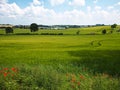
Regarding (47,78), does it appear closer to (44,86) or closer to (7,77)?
(44,86)

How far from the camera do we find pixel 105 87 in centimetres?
1104

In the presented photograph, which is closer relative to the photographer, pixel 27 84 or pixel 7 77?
pixel 27 84

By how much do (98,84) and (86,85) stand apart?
1.96 feet

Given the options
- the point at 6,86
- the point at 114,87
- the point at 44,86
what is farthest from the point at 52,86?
the point at 114,87

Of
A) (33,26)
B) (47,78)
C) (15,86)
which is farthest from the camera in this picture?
(33,26)

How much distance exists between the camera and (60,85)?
1142cm

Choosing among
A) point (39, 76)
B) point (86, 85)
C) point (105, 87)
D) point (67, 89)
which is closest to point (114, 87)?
point (105, 87)

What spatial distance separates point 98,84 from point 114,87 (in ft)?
2.52

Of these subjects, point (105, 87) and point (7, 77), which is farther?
point (7, 77)

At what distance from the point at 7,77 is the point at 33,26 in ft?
503

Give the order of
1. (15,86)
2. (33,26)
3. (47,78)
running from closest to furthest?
(15,86) → (47,78) → (33,26)

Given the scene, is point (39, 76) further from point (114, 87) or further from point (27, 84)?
point (114, 87)

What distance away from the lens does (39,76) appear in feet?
40.5

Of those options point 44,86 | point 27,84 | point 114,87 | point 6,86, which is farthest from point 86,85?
point 6,86
